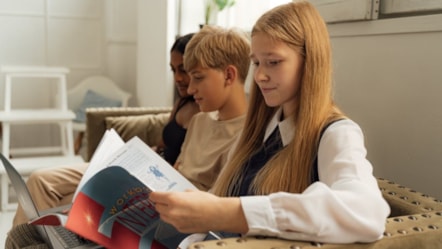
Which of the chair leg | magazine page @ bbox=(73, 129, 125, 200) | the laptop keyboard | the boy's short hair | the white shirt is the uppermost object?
the boy's short hair

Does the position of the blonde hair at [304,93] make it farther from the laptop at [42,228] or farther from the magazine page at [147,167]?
the laptop at [42,228]

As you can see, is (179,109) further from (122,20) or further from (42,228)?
(122,20)

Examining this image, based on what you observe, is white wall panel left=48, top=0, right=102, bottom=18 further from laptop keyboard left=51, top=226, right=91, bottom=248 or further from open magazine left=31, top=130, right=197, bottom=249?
open magazine left=31, top=130, right=197, bottom=249

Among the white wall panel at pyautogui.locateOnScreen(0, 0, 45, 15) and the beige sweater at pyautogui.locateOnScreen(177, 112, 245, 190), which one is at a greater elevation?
the white wall panel at pyautogui.locateOnScreen(0, 0, 45, 15)

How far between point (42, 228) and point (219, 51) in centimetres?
70

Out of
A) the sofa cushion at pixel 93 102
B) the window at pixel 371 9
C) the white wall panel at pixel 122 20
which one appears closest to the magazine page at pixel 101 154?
the window at pixel 371 9

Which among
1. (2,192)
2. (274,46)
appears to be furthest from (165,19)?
(274,46)

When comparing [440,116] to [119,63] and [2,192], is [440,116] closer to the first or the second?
[2,192]

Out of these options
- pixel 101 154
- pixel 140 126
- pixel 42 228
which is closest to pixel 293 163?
pixel 101 154

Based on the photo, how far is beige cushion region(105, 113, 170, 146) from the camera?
205 cm

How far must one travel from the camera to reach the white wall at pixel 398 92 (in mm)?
1086

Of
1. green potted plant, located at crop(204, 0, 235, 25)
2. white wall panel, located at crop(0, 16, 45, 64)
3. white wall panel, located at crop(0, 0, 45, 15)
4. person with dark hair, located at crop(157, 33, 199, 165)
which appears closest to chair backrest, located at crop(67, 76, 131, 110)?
white wall panel, located at crop(0, 16, 45, 64)

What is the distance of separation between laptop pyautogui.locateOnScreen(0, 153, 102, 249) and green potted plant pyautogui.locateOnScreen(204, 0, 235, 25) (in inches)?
68.0

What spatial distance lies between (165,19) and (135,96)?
1106 mm
